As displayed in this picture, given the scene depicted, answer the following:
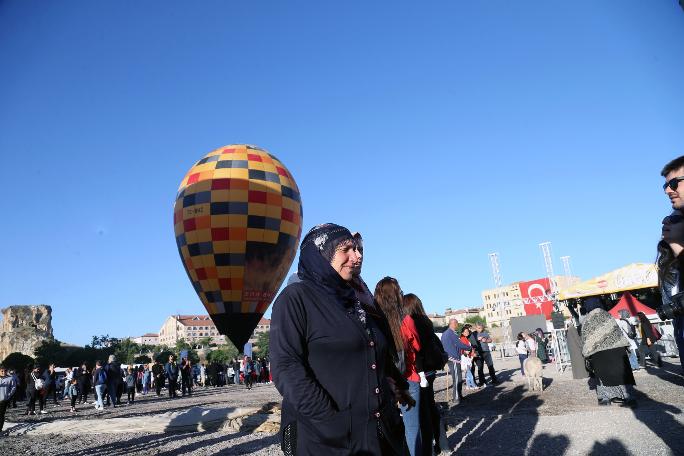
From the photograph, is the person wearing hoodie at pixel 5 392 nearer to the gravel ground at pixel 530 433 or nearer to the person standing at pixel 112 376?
the gravel ground at pixel 530 433

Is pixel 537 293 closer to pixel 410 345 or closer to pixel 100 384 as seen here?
pixel 100 384

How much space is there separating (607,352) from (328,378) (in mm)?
5273

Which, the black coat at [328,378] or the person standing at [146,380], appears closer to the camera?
the black coat at [328,378]

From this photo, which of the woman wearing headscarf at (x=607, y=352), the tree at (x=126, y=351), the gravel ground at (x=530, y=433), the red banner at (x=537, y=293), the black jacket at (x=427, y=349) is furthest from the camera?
the tree at (x=126, y=351)

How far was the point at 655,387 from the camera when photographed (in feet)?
26.1

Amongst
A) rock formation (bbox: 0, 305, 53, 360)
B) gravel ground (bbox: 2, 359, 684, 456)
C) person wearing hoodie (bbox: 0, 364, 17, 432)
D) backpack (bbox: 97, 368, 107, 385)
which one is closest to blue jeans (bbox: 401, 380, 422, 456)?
gravel ground (bbox: 2, 359, 684, 456)

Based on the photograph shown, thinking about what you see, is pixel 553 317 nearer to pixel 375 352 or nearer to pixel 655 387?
pixel 655 387

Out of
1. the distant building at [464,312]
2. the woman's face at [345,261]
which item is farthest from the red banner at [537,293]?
the distant building at [464,312]

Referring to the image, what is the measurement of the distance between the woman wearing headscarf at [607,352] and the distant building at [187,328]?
17154 cm

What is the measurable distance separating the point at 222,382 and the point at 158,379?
8.74 meters

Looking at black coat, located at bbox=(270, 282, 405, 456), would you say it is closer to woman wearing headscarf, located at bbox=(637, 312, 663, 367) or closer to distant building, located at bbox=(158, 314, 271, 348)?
woman wearing headscarf, located at bbox=(637, 312, 663, 367)

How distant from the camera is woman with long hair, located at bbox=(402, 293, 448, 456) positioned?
404cm

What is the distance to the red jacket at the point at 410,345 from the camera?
160 inches

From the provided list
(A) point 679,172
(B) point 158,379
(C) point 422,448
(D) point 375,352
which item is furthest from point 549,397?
(B) point 158,379
